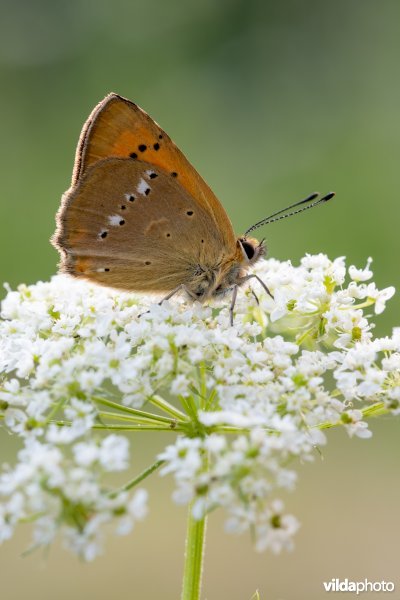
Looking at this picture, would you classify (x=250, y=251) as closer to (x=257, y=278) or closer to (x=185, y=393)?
(x=257, y=278)

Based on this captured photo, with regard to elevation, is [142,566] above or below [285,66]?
below

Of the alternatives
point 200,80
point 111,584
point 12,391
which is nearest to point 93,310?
point 12,391

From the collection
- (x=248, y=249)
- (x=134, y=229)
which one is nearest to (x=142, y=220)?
(x=134, y=229)

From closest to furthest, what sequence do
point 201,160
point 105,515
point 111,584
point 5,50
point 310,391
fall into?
point 105,515 → point 310,391 → point 111,584 → point 201,160 → point 5,50

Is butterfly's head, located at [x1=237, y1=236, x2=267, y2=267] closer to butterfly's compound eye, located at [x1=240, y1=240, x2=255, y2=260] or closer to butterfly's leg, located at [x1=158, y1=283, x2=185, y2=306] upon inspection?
butterfly's compound eye, located at [x1=240, y1=240, x2=255, y2=260]

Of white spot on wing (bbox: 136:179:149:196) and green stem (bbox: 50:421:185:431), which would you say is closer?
green stem (bbox: 50:421:185:431)

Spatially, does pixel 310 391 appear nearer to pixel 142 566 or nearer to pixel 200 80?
pixel 142 566

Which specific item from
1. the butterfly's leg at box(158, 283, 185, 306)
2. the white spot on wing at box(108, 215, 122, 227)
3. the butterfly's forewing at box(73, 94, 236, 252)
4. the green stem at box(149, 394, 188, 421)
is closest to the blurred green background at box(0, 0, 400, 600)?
the butterfly's leg at box(158, 283, 185, 306)

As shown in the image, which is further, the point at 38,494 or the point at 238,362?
the point at 238,362
